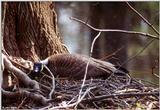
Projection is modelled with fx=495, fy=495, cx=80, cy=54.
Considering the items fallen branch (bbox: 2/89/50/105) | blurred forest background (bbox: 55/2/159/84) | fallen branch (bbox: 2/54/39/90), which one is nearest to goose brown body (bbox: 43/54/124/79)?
fallen branch (bbox: 2/54/39/90)

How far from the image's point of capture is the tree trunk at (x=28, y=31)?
3.75m

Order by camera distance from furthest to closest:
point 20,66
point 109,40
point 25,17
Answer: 1. point 109,40
2. point 25,17
3. point 20,66

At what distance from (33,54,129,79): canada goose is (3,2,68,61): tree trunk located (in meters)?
0.12

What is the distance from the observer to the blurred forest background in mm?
6765

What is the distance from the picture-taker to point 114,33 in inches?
354

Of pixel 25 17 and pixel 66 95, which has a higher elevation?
pixel 25 17

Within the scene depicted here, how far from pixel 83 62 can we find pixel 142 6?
512 cm

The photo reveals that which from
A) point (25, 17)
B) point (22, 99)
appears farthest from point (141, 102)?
point (25, 17)

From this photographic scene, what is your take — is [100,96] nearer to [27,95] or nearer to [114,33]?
[27,95]

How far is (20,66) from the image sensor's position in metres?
3.51

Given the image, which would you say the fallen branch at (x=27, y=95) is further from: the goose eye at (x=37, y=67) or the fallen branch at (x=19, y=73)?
the goose eye at (x=37, y=67)

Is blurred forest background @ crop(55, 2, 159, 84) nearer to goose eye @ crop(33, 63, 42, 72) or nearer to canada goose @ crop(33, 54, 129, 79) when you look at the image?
canada goose @ crop(33, 54, 129, 79)

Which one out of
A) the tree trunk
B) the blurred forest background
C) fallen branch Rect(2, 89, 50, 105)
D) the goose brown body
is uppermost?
the tree trunk

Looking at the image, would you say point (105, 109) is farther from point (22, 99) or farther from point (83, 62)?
point (83, 62)
